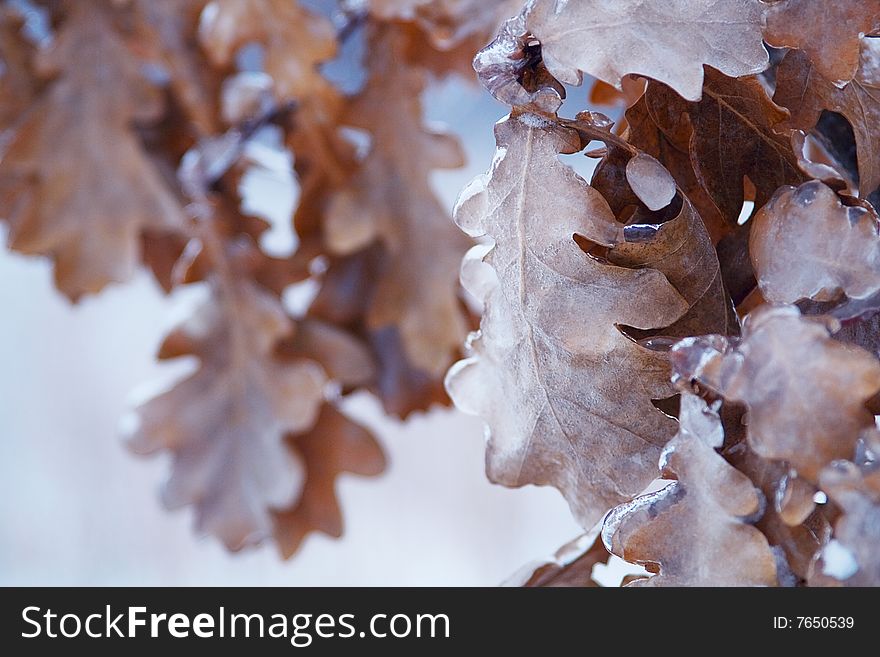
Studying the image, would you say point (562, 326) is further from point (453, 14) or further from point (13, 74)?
point (13, 74)

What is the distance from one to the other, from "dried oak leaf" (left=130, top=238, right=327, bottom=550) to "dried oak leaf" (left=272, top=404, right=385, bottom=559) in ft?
0.09

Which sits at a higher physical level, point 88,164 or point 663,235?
point 663,235

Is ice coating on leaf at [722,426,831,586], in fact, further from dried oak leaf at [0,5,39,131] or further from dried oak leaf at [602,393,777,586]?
dried oak leaf at [0,5,39,131]

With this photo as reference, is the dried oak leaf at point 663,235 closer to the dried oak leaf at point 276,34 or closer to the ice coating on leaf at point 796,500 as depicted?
the ice coating on leaf at point 796,500

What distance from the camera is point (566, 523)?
58.8 inches

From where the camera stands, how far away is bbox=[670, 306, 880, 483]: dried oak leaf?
243 millimetres

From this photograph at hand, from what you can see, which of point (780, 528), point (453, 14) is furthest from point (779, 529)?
point (453, 14)

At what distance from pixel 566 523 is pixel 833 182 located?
1.27m

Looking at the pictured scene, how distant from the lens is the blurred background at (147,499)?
1.51 m

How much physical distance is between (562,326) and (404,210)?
1.59 ft

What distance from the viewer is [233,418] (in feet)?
2.75

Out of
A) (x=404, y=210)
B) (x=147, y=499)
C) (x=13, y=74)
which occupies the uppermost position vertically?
(x=13, y=74)

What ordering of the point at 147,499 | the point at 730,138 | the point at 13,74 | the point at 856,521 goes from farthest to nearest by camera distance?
the point at 147,499 < the point at 13,74 < the point at 730,138 < the point at 856,521

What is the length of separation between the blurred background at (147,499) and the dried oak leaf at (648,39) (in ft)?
3.76
